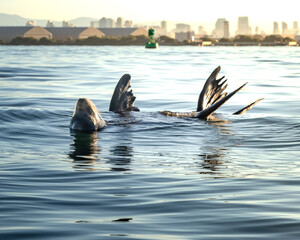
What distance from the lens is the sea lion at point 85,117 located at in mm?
12000

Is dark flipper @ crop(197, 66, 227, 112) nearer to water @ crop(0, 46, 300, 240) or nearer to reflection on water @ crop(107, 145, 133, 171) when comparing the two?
water @ crop(0, 46, 300, 240)

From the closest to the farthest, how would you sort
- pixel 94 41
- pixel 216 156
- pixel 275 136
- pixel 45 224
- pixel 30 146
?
pixel 45 224 → pixel 216 156 → pixel 30 146 → pixel 275 136 → pixel 94 41

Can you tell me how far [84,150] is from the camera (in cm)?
1041

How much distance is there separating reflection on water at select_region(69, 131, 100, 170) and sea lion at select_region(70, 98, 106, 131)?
18 centimetres

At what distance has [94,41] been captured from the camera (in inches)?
7470

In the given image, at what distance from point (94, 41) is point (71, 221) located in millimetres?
186896

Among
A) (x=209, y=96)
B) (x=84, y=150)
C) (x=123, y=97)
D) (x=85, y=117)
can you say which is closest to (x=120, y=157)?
(x=84, y=150)

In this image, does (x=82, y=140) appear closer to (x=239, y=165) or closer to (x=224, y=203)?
(x=239, y=165)

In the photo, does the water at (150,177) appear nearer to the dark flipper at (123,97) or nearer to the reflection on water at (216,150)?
the reflection on water at (216,150)

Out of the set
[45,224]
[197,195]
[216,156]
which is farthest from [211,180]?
[45,224]

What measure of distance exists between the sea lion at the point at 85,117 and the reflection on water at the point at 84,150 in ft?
0.60

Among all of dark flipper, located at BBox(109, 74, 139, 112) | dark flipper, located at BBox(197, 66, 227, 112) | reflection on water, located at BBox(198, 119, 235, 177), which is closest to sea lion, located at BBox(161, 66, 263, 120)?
dark flipper, located at BBox(197, 66, 227, 112)

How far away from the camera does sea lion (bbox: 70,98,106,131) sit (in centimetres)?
1200

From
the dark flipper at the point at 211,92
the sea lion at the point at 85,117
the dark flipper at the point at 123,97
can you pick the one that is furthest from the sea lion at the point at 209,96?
the sea lion at the point at 85,117
